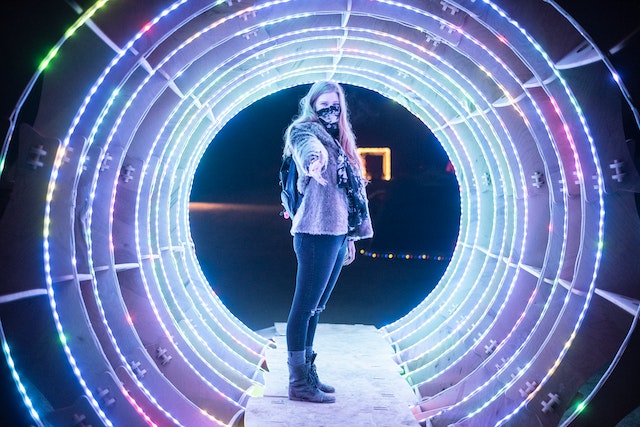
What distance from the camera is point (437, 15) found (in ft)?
14.1

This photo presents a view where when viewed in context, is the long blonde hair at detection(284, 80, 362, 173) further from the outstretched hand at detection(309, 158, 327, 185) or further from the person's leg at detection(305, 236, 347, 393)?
the person's leg at detection(305, 236, 347, 393)

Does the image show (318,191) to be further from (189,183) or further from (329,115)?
(189,183)

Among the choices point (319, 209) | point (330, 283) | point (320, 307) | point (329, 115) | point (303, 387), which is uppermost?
point (329, 115)

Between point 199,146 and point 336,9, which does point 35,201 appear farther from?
point 199,146

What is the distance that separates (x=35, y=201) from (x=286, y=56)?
3659 millimetres

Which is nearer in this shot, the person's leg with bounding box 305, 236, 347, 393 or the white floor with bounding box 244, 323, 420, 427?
the white floor with bounding box 244, 323, 420, 427

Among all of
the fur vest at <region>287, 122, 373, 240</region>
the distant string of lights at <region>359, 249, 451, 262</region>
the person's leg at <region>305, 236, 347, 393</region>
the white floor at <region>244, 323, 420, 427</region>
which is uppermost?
the fur vest at <region>287, 122, 373, 240</region>

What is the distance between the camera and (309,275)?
4.18 metres

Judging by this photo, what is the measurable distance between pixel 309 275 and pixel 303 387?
1.05 metres

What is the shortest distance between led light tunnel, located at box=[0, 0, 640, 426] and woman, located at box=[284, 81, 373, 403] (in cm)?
68

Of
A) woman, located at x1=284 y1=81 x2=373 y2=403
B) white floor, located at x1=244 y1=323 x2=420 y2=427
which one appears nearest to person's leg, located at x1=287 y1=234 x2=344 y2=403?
woman, located at x1=284 y1=81 x2=373 y2=403

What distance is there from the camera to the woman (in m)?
4.11

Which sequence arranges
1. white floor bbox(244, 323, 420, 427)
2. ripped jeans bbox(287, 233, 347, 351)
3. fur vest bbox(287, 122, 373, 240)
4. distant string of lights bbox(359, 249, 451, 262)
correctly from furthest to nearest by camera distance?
distant string of lights bbox(359, 249, 451, 262), white floor bbox(244, 323, 420, 427), ripped jeans bbox(287, 233, 347, 351), fur vest bbox(287, 122, 373, 240)

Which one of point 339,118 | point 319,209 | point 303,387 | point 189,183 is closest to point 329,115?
point 339,118
